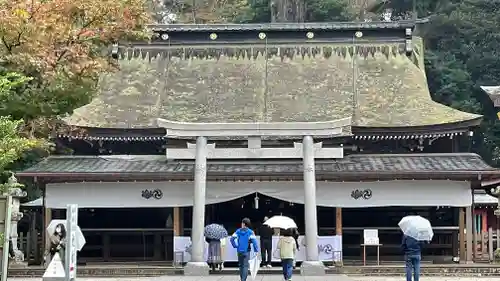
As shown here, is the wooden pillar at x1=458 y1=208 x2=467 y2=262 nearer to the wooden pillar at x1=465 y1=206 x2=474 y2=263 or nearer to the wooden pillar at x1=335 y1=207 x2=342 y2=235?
the wooden pillar at x1=465 y1=206 x2=474 y2=263

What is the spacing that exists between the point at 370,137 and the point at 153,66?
8.63m

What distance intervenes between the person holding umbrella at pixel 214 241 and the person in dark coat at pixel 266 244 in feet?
3.90

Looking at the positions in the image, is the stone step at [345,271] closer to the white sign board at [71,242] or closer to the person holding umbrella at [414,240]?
the person holding umbrella at [414,240]

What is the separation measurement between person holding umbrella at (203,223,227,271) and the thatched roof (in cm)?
546

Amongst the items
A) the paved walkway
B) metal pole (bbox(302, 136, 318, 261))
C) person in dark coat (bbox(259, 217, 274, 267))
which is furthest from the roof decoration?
the paved walkway

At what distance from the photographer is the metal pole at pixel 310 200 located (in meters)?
19.6

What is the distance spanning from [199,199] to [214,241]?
48.8 inches

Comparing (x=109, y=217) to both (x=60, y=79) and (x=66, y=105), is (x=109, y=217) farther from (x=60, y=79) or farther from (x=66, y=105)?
(x=60, y=79)

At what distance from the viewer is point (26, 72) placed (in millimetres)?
19953

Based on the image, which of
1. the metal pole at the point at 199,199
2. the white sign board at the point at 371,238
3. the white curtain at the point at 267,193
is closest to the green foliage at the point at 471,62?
the white curtain at the point at 267,193

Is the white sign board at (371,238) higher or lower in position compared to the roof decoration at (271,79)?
lower

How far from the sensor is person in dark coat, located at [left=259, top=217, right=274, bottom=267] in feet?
→ 67.8

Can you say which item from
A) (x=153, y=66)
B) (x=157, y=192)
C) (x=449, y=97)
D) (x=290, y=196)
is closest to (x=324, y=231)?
(x=290, y=196)

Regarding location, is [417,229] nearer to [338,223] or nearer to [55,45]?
[338,223]
